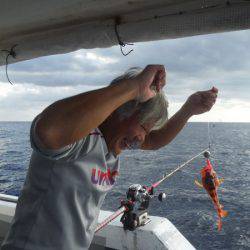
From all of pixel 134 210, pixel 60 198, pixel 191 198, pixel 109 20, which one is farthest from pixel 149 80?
pixel 191 198

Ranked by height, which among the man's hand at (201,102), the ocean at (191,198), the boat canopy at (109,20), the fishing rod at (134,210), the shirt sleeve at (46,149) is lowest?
the ocean at (191,198)

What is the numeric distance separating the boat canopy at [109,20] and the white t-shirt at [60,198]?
875mm

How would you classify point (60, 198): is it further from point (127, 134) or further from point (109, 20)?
point (109, 20)

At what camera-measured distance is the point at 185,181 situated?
892 inches

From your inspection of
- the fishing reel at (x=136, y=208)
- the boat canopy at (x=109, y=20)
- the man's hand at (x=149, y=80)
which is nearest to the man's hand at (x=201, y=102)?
the boat canopy at (x=109, y=20)

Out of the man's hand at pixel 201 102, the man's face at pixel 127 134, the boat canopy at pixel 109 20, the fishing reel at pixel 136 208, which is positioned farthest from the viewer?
the fishing reel at pixel 136 208

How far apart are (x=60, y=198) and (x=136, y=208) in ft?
9.98

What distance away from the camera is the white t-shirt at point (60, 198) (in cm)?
144

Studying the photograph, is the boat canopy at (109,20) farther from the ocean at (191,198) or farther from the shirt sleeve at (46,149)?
the ocean at (191,198)

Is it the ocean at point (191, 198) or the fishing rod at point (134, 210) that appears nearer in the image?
the fishing rod at point (134, 210)

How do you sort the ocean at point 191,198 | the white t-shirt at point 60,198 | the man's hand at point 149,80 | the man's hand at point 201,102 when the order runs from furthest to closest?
the ocean at point 191,198 < the man's hand at point 201,102 < the white t-shirt at point 60,198 < the man's hand at point 149,80

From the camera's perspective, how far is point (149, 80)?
136 cm

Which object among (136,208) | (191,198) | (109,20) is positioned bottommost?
(191,198)

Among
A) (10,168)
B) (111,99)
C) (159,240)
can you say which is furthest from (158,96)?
(10,168)
